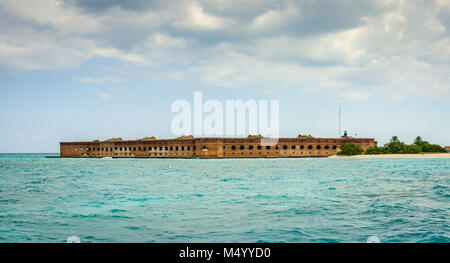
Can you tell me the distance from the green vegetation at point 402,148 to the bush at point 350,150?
2500 mm

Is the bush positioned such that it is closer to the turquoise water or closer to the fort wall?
the fort wall

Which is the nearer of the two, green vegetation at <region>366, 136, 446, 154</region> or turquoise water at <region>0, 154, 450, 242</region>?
turquoise water at <region>0, 154, 450, 242</region>

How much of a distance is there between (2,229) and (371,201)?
1103cm

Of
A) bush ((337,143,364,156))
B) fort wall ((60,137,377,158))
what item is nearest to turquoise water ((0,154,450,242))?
fort wall ((60,137,377,158))

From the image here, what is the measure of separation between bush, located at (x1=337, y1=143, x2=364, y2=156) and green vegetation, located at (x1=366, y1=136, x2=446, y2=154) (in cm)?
250

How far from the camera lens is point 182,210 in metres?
11.2

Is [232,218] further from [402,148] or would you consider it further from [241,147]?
[402,148]

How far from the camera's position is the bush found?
79787mm

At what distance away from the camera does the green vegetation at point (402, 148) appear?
79500mm

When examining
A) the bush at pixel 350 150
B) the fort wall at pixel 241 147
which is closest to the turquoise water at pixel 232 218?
the fort wall at pixel 241 147

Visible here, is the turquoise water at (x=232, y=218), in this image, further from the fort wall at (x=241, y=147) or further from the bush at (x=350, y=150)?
the bush at (x=350, y=150)

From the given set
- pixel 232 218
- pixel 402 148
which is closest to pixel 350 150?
pixel 402 148
